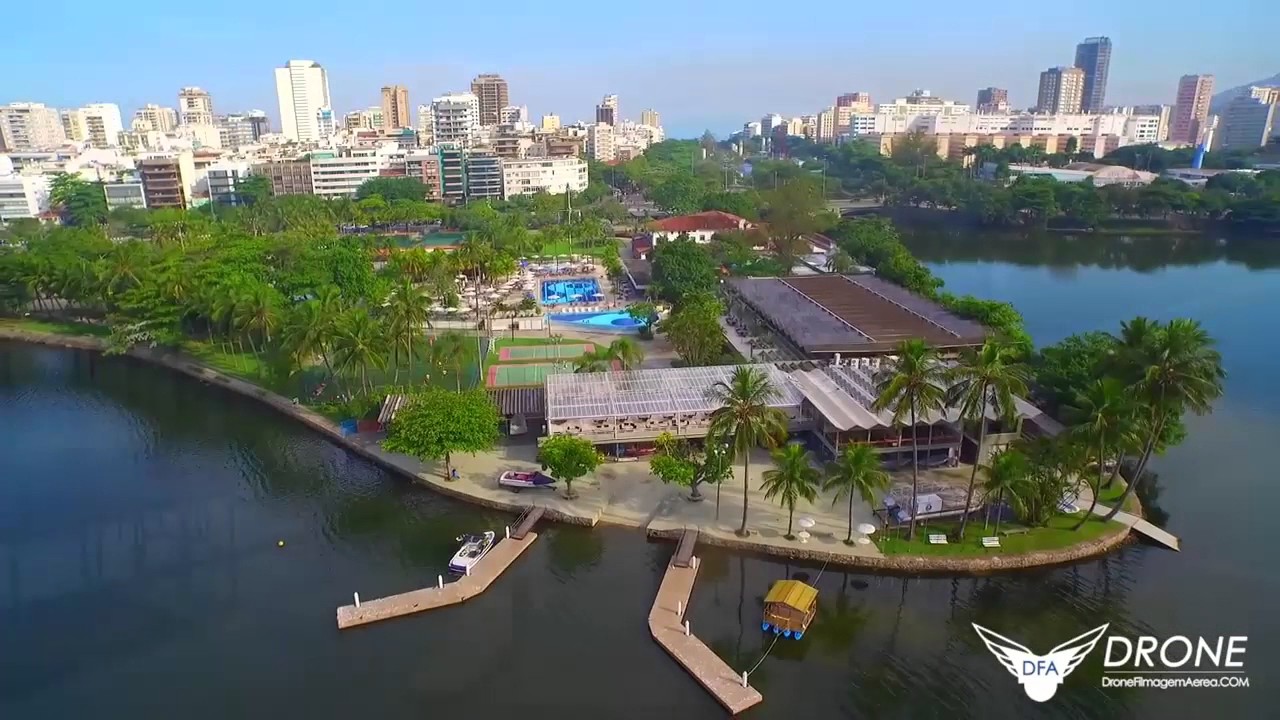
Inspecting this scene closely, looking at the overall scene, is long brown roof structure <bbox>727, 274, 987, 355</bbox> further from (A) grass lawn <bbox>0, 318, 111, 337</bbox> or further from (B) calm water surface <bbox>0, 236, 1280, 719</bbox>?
(A) grass lawn <bbox>0, 318, 111, 337</bbox>

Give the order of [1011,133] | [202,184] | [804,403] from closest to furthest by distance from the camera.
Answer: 1. [804,403]
2. [202,184]
3. [1011,133]

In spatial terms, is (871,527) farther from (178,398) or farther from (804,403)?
(178,398)

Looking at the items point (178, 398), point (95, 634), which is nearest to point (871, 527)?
point (95, 634)

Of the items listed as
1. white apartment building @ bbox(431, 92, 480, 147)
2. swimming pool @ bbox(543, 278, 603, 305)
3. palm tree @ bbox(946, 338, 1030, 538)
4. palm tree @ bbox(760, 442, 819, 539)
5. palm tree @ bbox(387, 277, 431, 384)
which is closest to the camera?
palm tree @ bbox(946, 338, 1030, 538)

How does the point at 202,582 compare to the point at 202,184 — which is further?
the point at 202,184

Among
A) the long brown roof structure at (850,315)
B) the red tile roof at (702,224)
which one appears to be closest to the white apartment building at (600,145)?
the red tile roof at (702,224)

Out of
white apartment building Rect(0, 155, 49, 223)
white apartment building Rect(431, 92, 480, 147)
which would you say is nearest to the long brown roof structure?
white apartment building Rect(0, 155, 49, 223)

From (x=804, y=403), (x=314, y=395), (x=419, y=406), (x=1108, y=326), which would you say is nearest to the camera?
(x=419, y=406)
